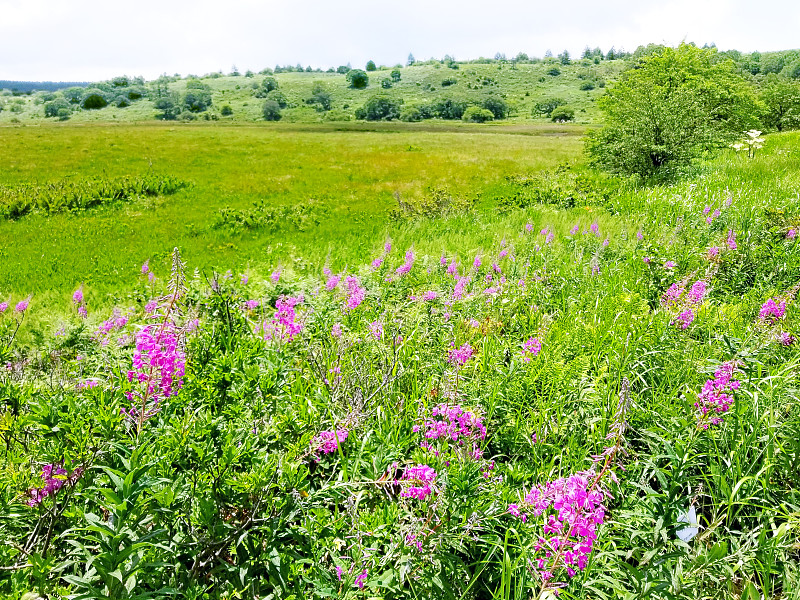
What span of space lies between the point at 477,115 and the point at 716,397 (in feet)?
409

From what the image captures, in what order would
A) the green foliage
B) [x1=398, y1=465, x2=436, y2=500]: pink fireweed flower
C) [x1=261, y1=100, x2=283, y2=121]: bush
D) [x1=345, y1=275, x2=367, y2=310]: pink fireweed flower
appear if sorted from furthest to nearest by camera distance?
[x1=261, y1=100, x2=283, y2=121]: bush → the green foliage → [x1=345, y1=275, x2=367, y2=310]: pink fireweed flower → [x1=398, y1=465, x2=436, y2=500]: pink fireweed flower

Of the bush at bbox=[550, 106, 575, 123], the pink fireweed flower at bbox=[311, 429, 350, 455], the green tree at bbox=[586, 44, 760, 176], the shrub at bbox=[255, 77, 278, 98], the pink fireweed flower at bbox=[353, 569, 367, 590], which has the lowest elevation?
the pink fireweed flower at bbox=[353, 569, 367, 590]

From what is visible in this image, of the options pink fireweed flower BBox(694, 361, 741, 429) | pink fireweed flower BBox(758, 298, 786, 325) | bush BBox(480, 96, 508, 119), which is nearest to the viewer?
pink fireweed flower BBox(694, 361, 741, 429)

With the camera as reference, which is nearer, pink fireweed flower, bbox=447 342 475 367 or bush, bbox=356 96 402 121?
pink fireweed flower, bbox=447 342 475 367

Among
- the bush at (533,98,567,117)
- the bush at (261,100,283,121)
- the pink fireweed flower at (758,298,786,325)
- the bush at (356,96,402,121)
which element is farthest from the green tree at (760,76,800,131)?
the bush at (261,100,283,121)

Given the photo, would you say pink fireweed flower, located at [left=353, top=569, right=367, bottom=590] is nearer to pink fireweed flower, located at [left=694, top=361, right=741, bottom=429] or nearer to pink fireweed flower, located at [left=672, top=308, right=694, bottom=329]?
pink fireweed flower, located at [left=694, top=361, right=741, bottom=429]

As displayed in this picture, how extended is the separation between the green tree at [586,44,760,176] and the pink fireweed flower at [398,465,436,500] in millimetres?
16045

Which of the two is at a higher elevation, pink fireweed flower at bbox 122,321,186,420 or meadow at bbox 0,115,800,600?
pink fireweed flower at bbox 122,321,186,420

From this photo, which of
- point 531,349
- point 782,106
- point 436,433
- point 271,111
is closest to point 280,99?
point 271,111

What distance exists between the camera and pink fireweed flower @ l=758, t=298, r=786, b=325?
4207 mm

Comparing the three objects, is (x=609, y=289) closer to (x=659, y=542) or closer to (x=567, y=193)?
(x=659, y=542)

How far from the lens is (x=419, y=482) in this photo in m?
2.32

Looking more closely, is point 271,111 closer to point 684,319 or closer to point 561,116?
point 561,116

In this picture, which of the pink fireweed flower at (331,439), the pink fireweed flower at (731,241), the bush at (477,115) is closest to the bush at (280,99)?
the bush at (477,115)
